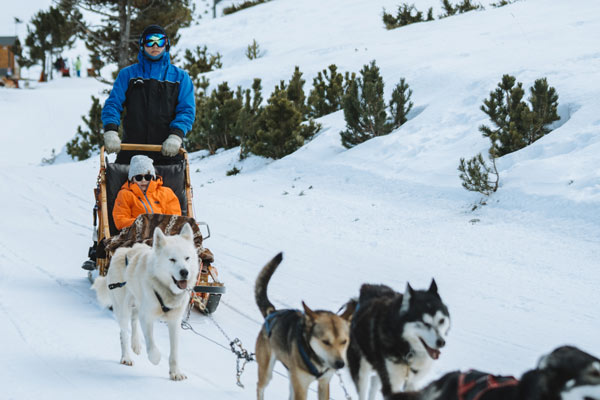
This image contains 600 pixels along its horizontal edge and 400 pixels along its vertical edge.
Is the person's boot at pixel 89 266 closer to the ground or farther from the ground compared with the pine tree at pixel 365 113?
closer to the ground

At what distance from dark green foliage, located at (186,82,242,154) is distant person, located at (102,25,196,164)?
299 inches

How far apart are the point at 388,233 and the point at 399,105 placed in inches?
182

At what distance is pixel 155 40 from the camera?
553 cm

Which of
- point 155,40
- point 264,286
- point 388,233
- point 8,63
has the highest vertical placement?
point 8,63

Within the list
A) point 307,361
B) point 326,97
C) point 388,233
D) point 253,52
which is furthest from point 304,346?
point 253,52

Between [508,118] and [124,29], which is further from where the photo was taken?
[124,29]

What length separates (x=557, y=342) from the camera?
426 cm

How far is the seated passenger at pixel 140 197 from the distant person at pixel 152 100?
0.54 m

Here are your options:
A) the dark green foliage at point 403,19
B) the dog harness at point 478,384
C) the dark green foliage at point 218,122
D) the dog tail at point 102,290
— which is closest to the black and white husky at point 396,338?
the dog harness at point 478,384

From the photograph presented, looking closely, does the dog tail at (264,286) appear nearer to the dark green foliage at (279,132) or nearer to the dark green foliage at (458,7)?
the dark green foliage at (279,132)

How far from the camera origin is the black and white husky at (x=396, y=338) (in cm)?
276

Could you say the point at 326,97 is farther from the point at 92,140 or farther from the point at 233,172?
the point at 92,140

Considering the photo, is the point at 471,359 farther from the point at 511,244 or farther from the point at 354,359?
the point at 511,244

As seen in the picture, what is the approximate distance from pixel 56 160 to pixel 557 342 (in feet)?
62.8
